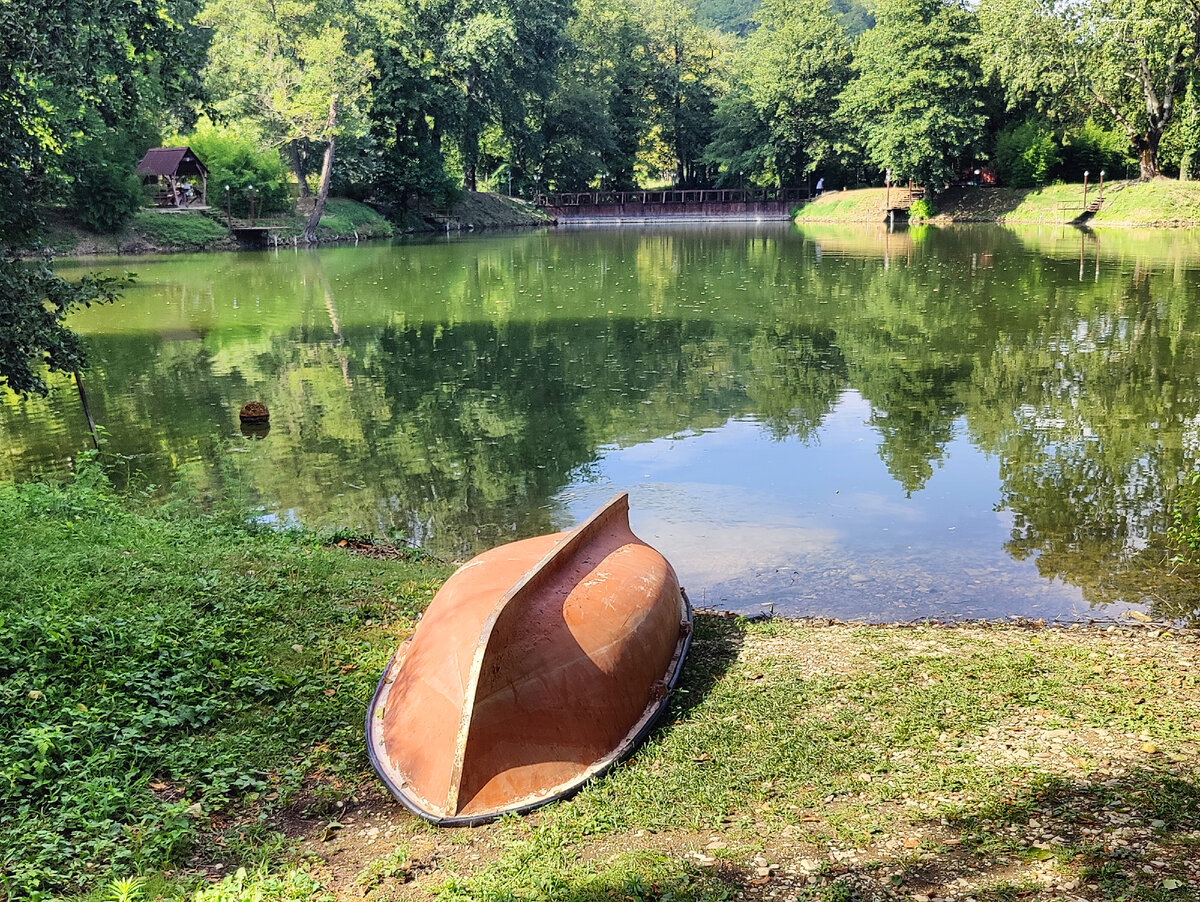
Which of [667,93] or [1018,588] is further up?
[667,93]

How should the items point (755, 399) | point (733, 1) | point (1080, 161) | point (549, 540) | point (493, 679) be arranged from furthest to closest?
point (733, 1)
point (1080, 161)
point (755, 399)
point (549, 540)
point (493, 679)

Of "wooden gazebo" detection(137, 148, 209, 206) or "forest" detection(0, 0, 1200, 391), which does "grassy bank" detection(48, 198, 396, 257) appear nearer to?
"forest" detection(0, 0, 1200, 391)

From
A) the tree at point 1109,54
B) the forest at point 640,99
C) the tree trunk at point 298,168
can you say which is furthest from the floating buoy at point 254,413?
the tree at point 1109,54

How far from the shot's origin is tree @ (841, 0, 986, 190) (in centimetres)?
5428

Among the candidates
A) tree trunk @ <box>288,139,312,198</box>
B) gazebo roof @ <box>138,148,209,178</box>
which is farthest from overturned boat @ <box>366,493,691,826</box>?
tree trunk @ <box>288,139,312,198</box>

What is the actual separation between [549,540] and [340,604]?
1.79m

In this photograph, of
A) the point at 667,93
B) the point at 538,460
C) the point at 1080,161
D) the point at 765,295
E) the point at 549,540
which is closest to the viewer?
the point at 549,540

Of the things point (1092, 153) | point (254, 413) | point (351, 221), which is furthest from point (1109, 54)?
point (254, 413)

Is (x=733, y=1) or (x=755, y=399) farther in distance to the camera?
(x=733, y=1)

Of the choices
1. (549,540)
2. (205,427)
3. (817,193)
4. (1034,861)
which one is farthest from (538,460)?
(817,193)

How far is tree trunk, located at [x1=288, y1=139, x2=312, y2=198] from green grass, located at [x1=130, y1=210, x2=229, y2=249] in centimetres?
728

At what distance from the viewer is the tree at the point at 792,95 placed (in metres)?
64.9

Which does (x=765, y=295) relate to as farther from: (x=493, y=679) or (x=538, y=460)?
(x=493, y=679)

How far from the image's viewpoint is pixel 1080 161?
182ft
